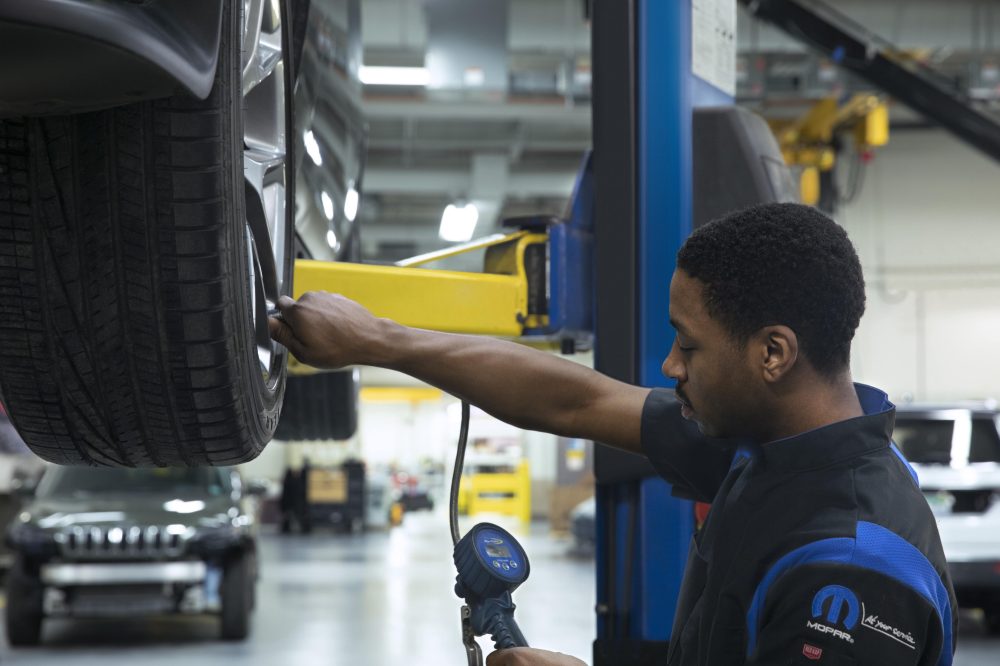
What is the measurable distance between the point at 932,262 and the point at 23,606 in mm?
13025

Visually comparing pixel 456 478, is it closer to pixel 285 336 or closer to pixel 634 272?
pixel 285 336

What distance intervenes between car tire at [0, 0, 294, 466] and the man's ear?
598mm

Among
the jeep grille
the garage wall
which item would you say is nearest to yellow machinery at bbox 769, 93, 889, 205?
the garage wall

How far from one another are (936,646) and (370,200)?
1556 cm

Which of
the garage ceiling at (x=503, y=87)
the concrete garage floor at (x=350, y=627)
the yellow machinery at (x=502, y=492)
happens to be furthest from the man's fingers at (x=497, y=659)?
the yellow machinery at (x=502, y=492)

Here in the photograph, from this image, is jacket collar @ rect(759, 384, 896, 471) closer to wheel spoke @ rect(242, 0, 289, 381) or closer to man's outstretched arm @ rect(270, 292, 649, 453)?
man's outstretched arm @ rect(270, 292, 649, 453)

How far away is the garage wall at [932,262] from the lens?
16.2 meters

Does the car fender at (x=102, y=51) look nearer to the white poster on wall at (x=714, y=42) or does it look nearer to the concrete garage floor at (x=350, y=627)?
the white poster on wall at (x=714, y=42)

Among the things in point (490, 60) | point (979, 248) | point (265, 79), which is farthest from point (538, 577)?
point (265, 79)

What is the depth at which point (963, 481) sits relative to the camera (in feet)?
23.0

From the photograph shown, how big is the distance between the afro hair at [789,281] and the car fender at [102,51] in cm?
60

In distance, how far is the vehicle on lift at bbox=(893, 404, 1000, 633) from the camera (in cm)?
682

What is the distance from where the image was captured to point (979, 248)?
1622 centimetres

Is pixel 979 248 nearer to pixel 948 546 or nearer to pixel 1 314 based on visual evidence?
pixel 948 546
